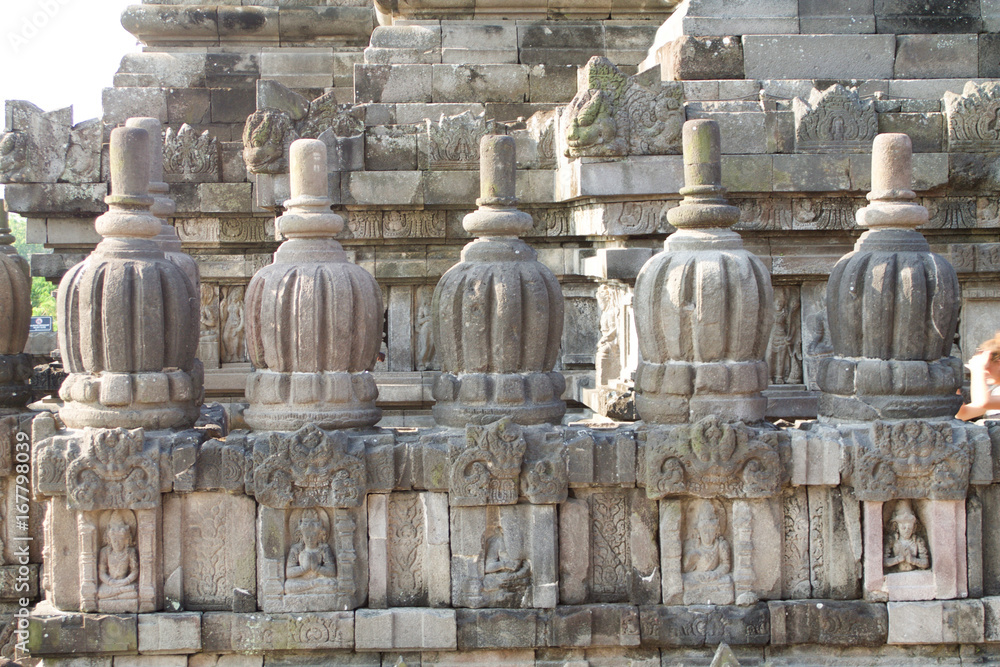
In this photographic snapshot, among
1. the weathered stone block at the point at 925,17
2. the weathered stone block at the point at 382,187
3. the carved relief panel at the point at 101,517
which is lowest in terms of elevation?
the carved relief panel at the point at 101,517

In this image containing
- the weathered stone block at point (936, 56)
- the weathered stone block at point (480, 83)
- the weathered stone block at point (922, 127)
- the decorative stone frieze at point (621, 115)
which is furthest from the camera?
the weathered stone block at point (480, 83)

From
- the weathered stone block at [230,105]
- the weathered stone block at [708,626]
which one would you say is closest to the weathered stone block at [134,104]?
the weathered stone block at [230,105]

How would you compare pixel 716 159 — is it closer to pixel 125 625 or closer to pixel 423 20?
pixel 125 625

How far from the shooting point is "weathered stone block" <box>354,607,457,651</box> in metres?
5.33

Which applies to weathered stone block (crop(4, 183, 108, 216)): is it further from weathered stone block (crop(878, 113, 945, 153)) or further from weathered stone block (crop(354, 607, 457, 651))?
weathered stone block (crop(878, 113, 945, 153))

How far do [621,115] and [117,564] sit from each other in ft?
15.9

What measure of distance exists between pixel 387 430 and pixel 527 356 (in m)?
0.82

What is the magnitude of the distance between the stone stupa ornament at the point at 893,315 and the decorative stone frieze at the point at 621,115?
2.68 metres

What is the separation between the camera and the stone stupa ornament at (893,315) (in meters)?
5.32

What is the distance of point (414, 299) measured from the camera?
367 inches

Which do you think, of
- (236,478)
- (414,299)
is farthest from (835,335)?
(414,299)

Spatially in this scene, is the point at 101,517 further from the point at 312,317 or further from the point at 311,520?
the point at 312,317

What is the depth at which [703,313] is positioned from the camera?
5.27 metres

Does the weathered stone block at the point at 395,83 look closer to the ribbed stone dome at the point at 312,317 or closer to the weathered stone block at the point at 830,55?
the weathered stone block at the point at 830,55
